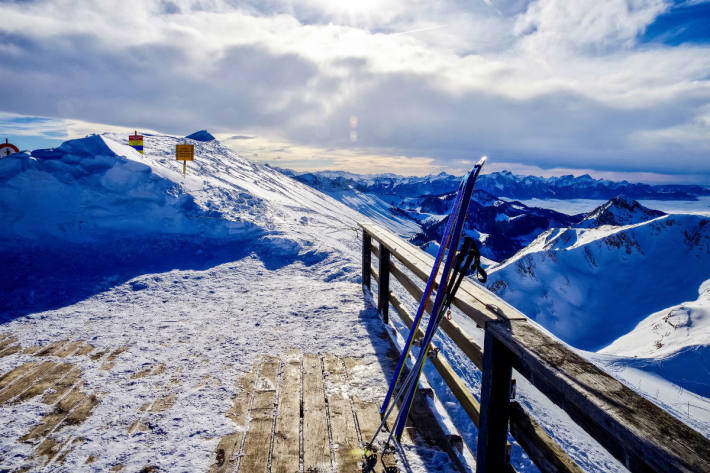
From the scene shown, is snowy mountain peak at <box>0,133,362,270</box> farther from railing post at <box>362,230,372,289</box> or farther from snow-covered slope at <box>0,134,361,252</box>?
railing post at <box>362,230,372,289</box>

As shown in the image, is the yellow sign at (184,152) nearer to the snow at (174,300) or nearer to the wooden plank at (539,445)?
the snow at (174,300)

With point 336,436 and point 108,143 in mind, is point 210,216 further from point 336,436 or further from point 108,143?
point 336,436

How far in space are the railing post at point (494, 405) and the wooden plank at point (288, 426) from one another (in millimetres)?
1491

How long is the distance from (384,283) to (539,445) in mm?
3696

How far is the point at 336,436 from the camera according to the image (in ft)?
10.5

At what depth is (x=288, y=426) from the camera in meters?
3.29

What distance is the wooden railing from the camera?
3.96 ft

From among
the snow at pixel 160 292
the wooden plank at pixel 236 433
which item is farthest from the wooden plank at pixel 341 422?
the wooden plank at pixel 236 433

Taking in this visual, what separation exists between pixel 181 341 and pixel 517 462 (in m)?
4.44

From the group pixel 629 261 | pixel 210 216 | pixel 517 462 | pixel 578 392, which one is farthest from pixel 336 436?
pixel 629 261

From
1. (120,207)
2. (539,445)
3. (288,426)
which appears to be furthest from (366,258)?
(120,207)

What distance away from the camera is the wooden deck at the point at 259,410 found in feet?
9.55

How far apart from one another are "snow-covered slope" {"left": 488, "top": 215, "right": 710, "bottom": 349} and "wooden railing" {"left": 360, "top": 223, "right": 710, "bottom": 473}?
60357 millimetres

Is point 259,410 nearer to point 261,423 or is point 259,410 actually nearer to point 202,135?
point 261,423
